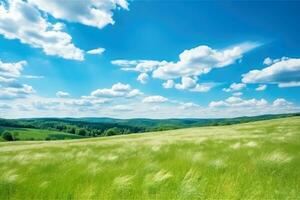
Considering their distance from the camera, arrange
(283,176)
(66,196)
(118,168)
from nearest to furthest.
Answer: (66,196), (283,176), (118,168)

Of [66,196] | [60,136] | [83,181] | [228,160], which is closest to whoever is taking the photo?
[66,196]

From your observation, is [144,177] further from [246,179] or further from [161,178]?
[246,179]

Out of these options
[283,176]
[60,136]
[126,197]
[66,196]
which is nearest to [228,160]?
[283,176]

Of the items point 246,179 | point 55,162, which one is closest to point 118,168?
point 55,162

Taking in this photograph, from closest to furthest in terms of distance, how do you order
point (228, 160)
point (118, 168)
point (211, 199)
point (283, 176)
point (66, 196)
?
point (211, 199) < point (66, 196) < point (283, 176) < point (118, 168) < point (228, 160)

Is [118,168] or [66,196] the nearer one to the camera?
[66,196]

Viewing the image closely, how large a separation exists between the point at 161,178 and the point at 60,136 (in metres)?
151

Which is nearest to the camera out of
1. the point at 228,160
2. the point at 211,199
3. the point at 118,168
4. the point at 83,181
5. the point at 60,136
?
the point at 211,199

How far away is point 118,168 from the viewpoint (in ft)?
22.7

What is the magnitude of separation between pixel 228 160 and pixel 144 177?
2.73m

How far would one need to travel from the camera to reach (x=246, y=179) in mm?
5977

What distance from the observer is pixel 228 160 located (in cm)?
A: 776

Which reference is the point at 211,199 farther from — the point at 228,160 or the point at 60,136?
the point at 60,136

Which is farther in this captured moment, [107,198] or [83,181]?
[83,181]
